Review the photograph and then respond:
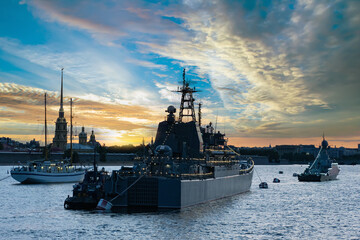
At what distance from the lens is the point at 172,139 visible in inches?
2462

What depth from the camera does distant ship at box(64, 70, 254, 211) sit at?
5028cm

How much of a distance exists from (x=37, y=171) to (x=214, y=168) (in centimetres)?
6843

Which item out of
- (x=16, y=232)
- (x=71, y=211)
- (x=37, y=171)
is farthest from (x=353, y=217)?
(x=37, y=171)

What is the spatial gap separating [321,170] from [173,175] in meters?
109

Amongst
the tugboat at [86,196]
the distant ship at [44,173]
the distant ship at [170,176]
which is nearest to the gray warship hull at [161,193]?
the distant ship at [170,176]

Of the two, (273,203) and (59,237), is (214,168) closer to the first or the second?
(273,203)

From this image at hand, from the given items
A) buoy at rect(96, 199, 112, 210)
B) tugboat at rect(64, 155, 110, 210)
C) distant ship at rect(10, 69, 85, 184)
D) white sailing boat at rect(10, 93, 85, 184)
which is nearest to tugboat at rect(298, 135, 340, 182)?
white sailing boat at rect(10, 93, 85, 184)

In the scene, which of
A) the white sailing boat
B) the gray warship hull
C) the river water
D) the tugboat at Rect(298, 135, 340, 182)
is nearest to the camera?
the river water

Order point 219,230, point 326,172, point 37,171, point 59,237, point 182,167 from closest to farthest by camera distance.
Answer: point 59,237, point 219,230, point 182,167, point 37,171, point 326,172

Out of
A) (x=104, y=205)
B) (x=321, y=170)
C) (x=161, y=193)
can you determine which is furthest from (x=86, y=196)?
(x=321, y=170)

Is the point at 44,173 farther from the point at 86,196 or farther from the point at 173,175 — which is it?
the point at 173,175

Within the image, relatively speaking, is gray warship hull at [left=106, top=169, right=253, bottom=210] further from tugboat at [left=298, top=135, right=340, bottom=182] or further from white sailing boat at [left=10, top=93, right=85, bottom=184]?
tugboat at [left=298, top=135, right=340, bottom=182]

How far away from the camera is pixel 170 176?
50688mm

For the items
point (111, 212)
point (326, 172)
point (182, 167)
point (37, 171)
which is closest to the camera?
point (111, 212)
